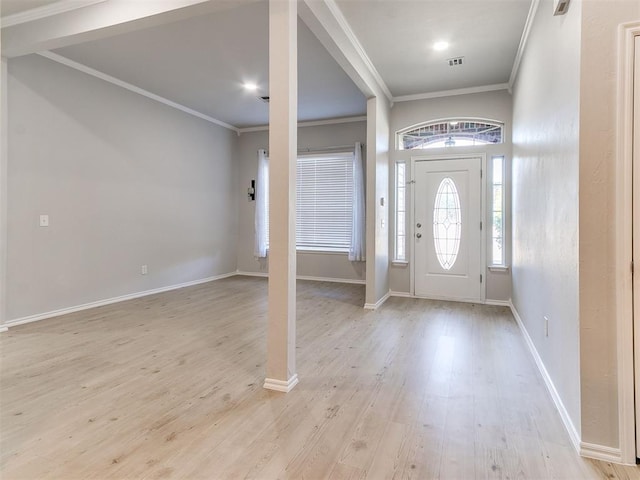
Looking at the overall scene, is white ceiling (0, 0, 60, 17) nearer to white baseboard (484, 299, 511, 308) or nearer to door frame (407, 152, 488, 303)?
door frame (407, 152, 488, 303)

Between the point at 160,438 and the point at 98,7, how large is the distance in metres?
3.24

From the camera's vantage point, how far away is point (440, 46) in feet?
11.7

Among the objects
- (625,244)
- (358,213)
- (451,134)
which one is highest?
(451,134)

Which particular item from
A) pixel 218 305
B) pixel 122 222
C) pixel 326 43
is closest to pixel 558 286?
pixel 326 43

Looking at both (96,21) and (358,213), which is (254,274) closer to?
(358,213)

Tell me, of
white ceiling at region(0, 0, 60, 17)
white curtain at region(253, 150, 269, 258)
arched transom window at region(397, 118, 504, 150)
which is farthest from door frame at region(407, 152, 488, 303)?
white ceiling at region(0, 0, 60, 17)

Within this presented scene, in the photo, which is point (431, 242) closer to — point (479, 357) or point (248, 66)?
point (479, 357)

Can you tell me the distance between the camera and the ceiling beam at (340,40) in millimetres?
2637

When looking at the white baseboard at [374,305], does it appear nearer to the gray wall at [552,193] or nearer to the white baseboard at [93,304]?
the gray wall at [552,193]

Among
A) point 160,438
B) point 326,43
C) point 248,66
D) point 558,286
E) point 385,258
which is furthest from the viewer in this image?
point 385,258

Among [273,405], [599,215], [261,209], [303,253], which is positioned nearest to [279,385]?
[273,405]

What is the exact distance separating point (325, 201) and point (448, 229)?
2.44 m

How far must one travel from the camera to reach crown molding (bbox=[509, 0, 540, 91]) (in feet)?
9.38

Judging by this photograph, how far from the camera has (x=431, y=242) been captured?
197 inches
